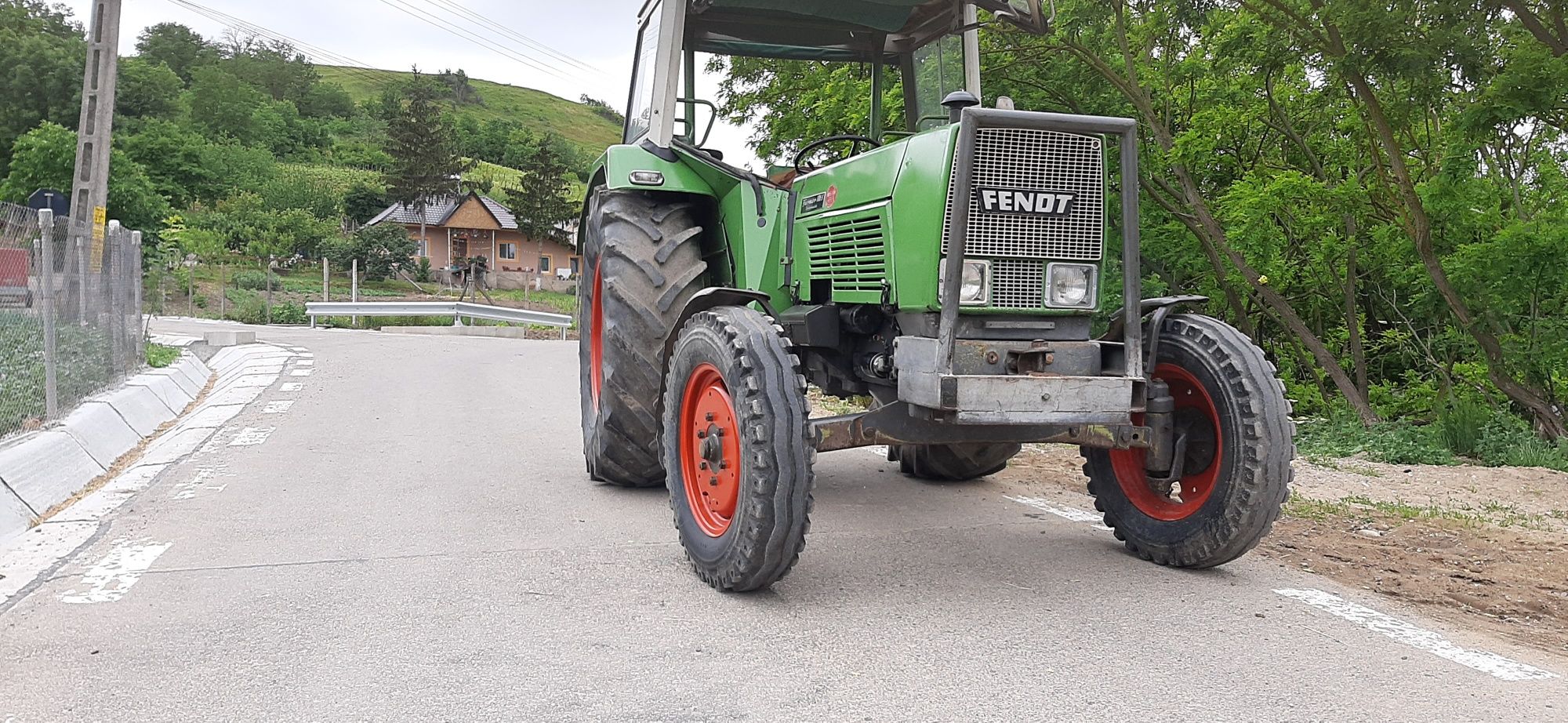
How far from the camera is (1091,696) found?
134 inches

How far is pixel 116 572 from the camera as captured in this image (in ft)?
15.3

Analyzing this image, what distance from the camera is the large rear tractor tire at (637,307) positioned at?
585 cm

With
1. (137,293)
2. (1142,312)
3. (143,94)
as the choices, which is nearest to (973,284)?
(1142,312)

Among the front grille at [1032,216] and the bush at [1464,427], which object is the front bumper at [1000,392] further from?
the bush at [1464,427]

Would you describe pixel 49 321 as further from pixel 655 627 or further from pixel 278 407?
pixel 655 627

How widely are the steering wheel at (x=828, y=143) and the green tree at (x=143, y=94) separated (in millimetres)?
91797

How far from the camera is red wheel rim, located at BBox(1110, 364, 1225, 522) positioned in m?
4.84

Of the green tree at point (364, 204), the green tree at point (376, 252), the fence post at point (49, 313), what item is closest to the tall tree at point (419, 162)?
the green tree at point (364, 204)

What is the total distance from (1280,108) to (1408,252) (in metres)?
2.52

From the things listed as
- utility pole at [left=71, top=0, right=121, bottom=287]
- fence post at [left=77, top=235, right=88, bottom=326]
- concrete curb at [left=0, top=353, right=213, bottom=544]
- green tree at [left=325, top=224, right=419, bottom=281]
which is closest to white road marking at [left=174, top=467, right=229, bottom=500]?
concrete curb at [left=0, top=353, right=213, bottom=544]

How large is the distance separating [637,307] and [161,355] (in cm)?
1029

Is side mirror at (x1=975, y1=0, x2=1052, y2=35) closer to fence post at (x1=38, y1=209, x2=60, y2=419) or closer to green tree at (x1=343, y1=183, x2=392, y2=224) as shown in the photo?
fence post at (x1=38, y1=209, x2=60, y2=419)

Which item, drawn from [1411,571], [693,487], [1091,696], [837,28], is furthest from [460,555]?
[1411,571]

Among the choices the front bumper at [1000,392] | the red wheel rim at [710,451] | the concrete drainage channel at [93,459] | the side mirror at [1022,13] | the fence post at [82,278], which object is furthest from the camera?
the fence post at [82,278]
